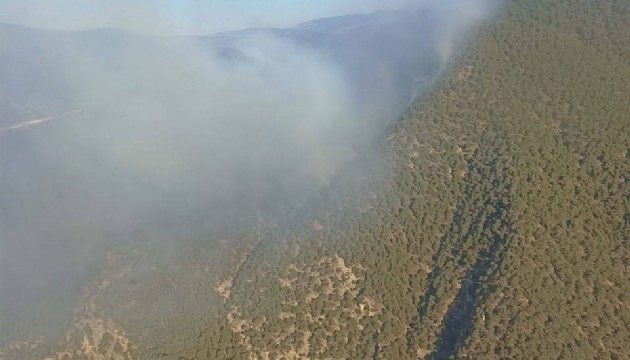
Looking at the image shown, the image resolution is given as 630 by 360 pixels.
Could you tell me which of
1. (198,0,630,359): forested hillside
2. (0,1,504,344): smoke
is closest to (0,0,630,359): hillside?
(198,0,630,359): forested hillside

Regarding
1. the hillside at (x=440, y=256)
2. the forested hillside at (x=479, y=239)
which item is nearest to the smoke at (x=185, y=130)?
the hillside at (x=440, y=256)

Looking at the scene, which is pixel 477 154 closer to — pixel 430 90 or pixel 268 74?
pixel 430 90

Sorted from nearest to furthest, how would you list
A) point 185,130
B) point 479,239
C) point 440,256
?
point 479,239
point 440,256
point 185,130

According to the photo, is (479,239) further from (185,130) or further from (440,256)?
(185,130)

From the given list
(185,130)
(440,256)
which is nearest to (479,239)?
(440,256)

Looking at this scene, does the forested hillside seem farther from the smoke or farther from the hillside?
the smoke

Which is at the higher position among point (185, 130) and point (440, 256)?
point (185, 130)
